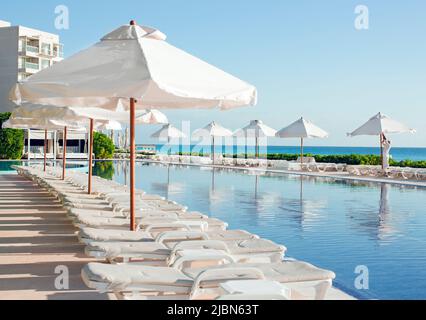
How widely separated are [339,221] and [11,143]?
28.8 meters

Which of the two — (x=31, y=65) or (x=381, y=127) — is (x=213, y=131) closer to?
(x=381, y=127)

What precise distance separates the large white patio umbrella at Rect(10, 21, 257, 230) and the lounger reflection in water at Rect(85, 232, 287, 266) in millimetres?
1180

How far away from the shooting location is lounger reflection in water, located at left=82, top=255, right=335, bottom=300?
168 inches

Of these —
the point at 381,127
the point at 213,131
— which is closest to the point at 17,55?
the point at 213,131

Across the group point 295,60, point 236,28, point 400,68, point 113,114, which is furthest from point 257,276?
point 400,68

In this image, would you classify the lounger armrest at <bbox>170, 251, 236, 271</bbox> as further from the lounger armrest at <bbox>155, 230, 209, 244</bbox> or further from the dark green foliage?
the dark green foliage

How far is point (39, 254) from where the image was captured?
6582 millimetres

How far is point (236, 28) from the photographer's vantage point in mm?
21594

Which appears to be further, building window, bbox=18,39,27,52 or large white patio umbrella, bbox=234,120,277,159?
building window, bbox=18,39,27,52

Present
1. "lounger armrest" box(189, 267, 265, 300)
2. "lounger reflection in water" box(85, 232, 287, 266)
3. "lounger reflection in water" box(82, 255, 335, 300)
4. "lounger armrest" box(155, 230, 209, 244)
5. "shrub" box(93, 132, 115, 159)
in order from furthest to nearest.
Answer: "shrub" box(93, 132, 115, 159), "lounger armrest" box(155, 230, 209, 244), "lounger reflection in water" box(85, 232, 287, 266), "lounger armrest" box(189, 267, 265, 300), "lounger reflection in water" box(82, 255, 335, 300)

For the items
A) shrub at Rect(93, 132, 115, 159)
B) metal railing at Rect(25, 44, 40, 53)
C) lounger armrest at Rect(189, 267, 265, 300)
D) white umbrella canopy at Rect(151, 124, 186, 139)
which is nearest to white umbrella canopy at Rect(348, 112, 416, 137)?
white umbrella canopy at Rect(151, 124, 186, 139)

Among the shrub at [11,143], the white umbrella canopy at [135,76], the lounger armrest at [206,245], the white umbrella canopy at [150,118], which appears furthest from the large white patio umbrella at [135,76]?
the shrub at [11,143]

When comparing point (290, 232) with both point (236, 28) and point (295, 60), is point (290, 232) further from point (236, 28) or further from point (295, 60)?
point (295, 60)
